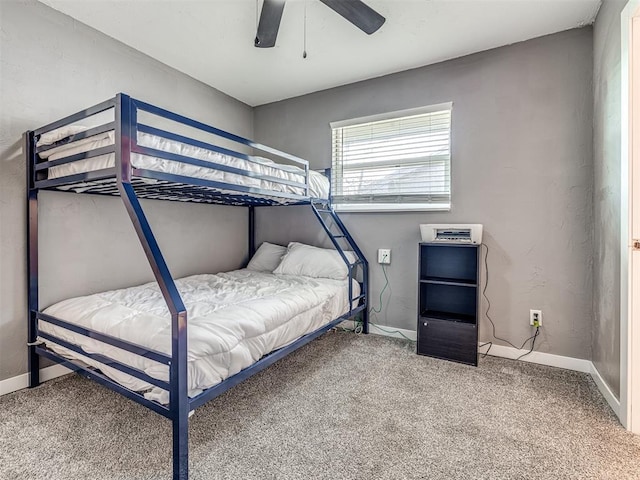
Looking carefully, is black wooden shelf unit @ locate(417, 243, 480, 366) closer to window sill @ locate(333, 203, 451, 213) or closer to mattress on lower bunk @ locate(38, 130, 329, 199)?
window sill @ locate(333, 203, 451, 213)

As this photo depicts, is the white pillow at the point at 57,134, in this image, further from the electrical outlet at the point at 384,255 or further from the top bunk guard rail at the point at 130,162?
the electrical outlet at the point at 384,255

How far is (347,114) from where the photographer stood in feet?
9.80

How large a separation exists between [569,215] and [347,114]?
1.96m

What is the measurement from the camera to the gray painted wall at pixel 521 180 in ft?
7.02

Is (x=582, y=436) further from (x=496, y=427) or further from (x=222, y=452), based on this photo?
(x=222, y=452)

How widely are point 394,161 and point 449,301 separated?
1.29 meters

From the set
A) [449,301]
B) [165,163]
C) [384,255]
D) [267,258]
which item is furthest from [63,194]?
[449,301]

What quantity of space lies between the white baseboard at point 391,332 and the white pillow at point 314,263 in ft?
1.97

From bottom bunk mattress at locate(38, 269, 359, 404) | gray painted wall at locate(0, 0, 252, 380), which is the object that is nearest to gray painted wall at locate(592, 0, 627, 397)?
bottom bunk mattress at locate(38, 269, 359, 404)

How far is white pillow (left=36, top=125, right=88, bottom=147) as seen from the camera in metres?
1.67

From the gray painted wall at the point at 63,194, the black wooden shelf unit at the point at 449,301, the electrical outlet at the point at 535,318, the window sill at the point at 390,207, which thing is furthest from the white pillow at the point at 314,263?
the electrical outlet at the point at 535,318

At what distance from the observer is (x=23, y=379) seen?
1.85m

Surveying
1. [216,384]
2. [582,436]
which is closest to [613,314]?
[582,436]

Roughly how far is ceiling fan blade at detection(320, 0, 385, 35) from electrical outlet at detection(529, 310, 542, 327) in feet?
7.16
